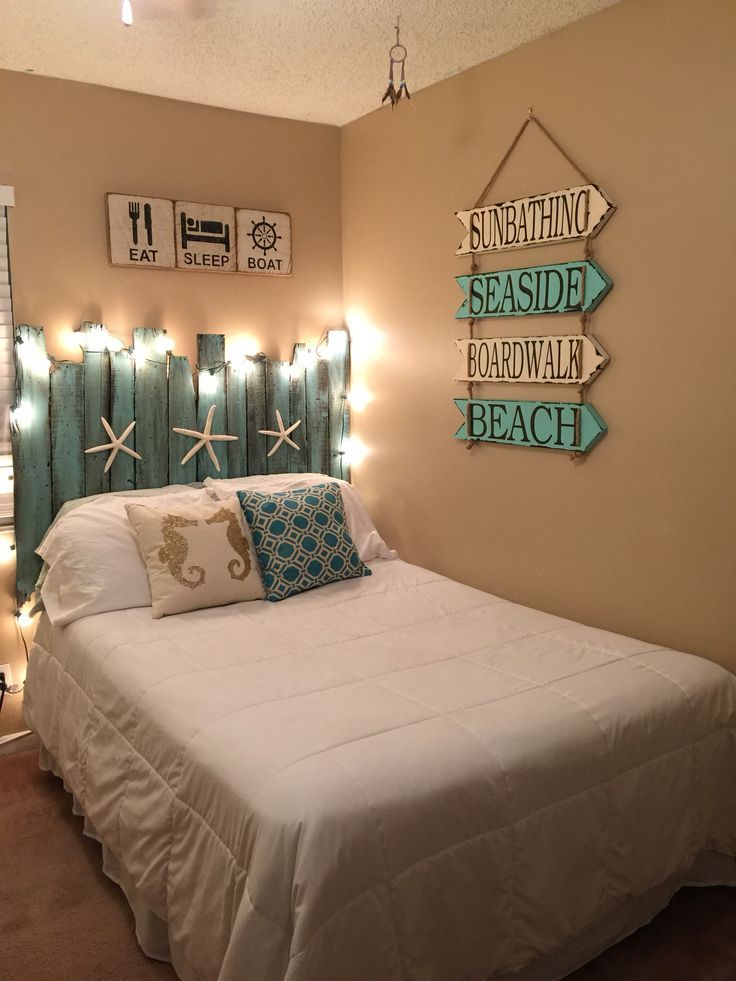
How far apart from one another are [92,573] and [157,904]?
1.15 metres

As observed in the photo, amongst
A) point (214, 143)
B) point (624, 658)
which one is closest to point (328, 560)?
point (624, 658)

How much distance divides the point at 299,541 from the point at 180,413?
32.2 inches

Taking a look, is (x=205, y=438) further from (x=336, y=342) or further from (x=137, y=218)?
(x=137, y=218)

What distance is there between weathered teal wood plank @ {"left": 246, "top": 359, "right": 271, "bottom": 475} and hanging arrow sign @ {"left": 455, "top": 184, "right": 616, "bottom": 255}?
992mm

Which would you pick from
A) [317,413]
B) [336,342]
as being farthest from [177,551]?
[336,342]

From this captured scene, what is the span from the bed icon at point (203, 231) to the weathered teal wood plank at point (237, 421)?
0.51m

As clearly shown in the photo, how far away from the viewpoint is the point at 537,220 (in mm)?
2820

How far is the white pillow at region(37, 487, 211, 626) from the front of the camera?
9.12 ft

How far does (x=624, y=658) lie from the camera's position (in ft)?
7.57

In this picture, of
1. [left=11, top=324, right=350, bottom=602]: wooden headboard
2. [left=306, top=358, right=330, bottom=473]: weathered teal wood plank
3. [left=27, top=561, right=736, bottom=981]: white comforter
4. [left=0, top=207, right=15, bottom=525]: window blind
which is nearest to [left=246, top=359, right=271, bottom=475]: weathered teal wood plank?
[left=11, top=324, right=350, bottom=602]: wooden headboard

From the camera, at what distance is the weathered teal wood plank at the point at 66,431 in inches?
125

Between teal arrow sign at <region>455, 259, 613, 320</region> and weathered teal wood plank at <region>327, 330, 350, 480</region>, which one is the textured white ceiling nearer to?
teal arrow sign at <region>455, 259, 613, 320</region>

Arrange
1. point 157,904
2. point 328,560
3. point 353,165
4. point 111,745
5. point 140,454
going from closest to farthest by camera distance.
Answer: point 157,904
point 111,745
point 328,560
point 140,454
point 353,165

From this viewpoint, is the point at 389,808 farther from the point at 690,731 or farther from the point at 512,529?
the point at 512,529
